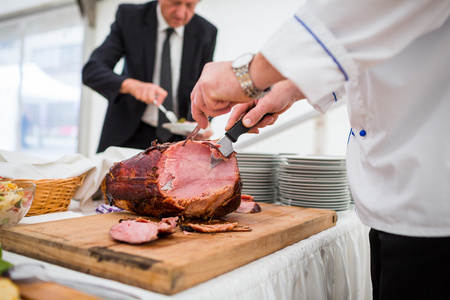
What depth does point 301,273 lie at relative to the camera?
1325 millimetres

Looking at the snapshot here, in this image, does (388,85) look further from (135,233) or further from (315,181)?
(315,181)

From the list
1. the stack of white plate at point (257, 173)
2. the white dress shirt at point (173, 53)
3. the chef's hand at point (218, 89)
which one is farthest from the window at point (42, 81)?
the chef's hand at point (218, 89)

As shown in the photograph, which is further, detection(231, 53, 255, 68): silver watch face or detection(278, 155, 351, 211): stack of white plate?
detection(278, 155, 351, 211): stack of white plate

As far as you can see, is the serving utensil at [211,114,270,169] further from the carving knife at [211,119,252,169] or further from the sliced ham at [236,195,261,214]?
the sliced ham at [236,195,261,214]

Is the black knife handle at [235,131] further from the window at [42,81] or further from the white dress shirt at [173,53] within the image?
the window at [42,81]

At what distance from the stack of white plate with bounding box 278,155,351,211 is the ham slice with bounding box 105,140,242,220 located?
1.53ft

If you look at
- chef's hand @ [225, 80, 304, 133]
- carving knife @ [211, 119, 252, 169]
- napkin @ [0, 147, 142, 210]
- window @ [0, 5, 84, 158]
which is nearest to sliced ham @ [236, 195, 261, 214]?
carving knife @ [211, 119, 252, 169]

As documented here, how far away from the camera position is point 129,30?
9.93 ft

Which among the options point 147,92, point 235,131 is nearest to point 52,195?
point 235,131

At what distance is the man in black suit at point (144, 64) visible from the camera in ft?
9.46

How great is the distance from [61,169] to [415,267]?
1468 mm

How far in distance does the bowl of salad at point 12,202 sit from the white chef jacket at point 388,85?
937 millimetres

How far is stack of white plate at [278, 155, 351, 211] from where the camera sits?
190 centimetres

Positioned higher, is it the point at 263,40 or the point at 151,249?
the point at 263,40
